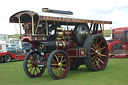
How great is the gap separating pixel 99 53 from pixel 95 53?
0.20m

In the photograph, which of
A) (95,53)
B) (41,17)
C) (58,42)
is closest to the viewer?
(41,17)

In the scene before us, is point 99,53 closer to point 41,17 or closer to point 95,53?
point 95,53

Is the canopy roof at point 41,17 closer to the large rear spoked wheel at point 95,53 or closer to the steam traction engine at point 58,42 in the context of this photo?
the steam traction engine at point 58,42

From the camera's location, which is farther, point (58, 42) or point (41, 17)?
point (58, 42)

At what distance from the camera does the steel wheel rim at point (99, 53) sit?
30.8 ft

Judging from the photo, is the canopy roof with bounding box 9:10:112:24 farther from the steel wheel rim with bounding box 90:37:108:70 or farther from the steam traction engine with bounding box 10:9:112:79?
the steel wheel rim with bounding box 90:37:108:70

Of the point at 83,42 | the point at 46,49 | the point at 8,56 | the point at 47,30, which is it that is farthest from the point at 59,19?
the point at 8,56

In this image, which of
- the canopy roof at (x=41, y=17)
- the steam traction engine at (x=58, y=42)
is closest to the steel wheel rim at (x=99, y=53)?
the steam traction engine at (x=58, y=42)

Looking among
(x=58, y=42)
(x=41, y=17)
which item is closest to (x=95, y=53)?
(x=58, y=42)

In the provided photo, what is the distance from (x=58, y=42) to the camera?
8383 millimetres

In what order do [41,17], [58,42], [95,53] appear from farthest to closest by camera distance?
[95,53] → [58,42] → [41,17]

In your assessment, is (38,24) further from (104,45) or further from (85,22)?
(104,45)

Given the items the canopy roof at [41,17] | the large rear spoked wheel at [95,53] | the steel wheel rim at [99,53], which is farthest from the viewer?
the steel wheel rim at [99,53]

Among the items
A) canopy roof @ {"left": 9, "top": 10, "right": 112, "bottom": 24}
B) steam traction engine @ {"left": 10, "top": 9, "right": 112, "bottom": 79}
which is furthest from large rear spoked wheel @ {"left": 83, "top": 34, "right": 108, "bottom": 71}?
canopy roof @ {"left": 9, "top": 10, "right": 112, "bottom": 24}
